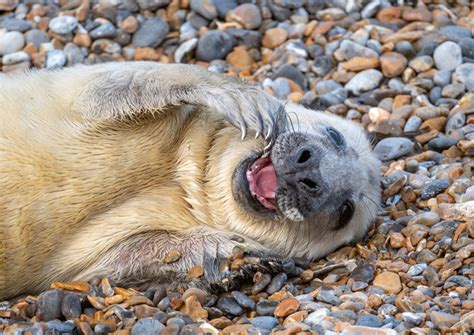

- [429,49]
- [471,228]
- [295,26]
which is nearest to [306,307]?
[471,228]

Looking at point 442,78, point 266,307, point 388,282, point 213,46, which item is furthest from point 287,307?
point 213,46

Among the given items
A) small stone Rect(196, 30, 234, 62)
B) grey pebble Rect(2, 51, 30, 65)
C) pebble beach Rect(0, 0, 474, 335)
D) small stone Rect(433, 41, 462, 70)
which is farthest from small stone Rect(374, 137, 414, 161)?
grey pebble Rect(2, 51, 30, 65)

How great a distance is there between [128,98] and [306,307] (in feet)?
4.74

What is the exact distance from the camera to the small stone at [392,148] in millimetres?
6102

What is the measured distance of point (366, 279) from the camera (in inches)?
182

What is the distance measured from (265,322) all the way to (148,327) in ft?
1.67

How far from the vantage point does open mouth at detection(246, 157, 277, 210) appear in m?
4.89

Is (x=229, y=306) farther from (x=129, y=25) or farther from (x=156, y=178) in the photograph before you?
(x=129, y=25)

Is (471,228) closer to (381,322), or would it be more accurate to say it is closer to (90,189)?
(381,322)

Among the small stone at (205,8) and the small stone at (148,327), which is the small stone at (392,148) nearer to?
the small stone at (205,8)

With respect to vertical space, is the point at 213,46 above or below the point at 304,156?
below

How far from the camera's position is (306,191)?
187 inches

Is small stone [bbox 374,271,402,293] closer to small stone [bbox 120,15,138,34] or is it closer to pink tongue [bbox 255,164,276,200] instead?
pink tongue [bbox 255,164,276,200]

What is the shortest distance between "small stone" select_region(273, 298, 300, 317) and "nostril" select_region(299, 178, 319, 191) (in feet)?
2.14
